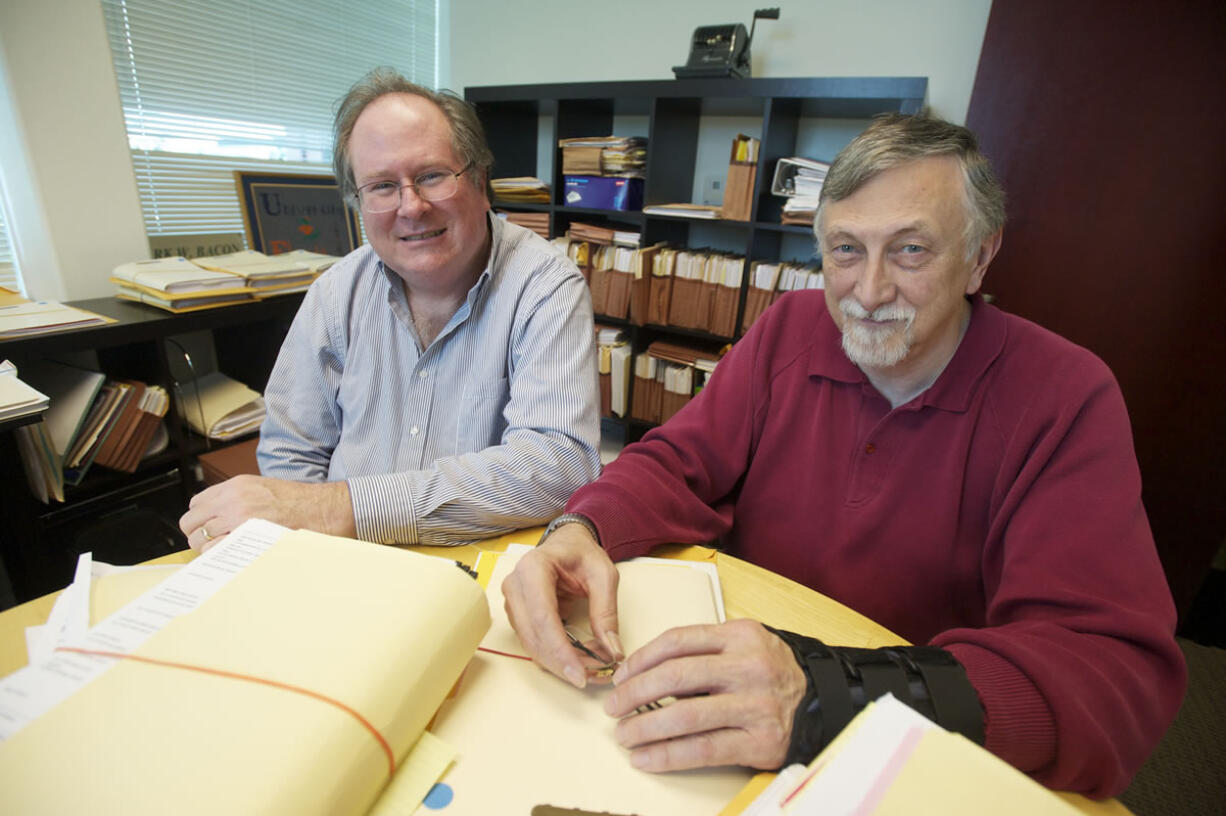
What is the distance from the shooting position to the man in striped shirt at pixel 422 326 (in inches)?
46.8

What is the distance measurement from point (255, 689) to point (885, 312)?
3.15 feet

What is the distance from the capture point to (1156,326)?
6.15 ft

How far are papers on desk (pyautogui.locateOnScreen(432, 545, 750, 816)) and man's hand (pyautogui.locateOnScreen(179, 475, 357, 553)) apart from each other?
353mm

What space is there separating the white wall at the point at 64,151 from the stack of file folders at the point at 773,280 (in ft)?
7.58

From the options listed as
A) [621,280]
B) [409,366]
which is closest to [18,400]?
[409,366]

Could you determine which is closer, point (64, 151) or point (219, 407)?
point (64, 151)

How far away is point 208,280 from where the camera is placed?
6.19 feet

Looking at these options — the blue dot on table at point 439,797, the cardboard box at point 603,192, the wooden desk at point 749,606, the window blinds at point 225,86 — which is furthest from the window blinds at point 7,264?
the blue dot on table at point 439,797

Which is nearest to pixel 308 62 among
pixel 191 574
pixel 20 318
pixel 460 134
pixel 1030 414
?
pixel 20 318

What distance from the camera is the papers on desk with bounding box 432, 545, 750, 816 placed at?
507mm

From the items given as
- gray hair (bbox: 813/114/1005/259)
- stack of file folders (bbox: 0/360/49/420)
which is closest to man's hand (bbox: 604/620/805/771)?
gray hair (bbox: 813/114/1005/259)

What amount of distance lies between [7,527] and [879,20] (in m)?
3.30

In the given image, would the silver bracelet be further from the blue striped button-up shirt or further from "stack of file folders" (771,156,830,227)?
"stack of file folders" (771,156,830,227)

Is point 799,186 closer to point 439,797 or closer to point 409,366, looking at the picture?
point 409,366
